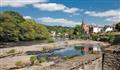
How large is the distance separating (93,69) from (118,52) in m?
1.72

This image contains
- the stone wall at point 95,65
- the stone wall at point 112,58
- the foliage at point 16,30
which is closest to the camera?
the stone wall at point 112,58

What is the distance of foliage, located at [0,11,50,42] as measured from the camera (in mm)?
72394

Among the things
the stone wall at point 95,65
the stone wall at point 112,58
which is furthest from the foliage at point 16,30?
the stone wall at point 112,58

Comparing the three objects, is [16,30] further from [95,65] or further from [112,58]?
[112,58]

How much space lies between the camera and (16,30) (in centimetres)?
7650

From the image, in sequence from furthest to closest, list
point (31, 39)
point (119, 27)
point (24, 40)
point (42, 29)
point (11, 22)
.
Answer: point (119, 27) < point (42, 29) < point (31, 39) < point (24, 40) < point (11, 22)

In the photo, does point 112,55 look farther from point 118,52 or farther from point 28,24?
point 28,24

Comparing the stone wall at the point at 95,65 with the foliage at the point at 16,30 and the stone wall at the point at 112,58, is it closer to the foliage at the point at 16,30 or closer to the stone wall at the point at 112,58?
the stone wall at the point at 112,58

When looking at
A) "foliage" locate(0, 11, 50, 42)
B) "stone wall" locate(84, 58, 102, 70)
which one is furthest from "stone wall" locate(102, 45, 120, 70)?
"foliage" locate(0, 11, 50, 42)

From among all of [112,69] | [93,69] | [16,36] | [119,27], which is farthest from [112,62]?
[119,27]

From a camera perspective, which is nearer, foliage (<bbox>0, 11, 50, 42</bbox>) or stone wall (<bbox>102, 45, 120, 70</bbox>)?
stone wall (<bbox>102, 45, 120, 70</bbox>)

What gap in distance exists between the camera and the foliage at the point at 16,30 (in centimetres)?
7239

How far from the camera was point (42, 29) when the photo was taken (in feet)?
319

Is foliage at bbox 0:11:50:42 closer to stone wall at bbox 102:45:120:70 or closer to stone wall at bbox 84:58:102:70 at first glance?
stone wall at bbox 84:58:102:70
